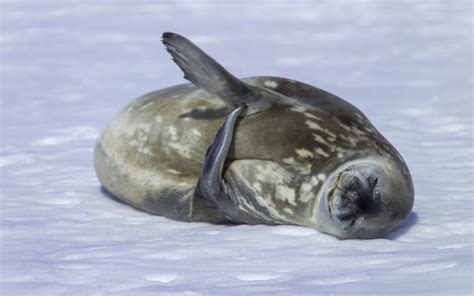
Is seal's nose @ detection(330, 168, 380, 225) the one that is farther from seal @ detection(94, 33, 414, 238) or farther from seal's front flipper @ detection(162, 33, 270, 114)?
seal's front flipper @ detection(162, 33, 270, 114)

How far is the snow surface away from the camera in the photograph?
3271mm

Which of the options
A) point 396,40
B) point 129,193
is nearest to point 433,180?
point 129,193

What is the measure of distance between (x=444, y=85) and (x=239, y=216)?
371 cm

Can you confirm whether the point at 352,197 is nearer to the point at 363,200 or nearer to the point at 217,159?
the point at 363,200

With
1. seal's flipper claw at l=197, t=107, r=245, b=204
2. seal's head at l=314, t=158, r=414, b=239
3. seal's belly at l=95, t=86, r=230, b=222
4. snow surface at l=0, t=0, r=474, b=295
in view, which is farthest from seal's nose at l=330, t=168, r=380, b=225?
seal's belly at l=95, t=86, r=230, b=222

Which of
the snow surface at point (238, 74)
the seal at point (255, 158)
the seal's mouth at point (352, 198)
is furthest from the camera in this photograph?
the seal at point (255, 158)

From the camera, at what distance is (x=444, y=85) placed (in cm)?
748

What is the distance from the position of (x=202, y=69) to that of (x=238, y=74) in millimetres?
3762

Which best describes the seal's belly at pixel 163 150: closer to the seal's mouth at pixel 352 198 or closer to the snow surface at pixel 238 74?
the snow surface at pixel 238 74

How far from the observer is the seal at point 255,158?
12.6 feet

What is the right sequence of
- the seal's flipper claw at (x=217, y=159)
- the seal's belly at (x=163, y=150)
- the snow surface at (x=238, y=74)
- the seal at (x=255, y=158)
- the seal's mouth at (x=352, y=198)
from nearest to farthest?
the snow surface at (x=238, y=74) → the seal's mouth at (x=352, y=198) → the seal at (x=255, y=158) → the seal's flipper claw at (x=217, y=159) → the seal's belly at (x=163, y=150)

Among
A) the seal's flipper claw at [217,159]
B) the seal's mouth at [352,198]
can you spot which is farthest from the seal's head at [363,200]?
the seal's flipper claw at [217,159]

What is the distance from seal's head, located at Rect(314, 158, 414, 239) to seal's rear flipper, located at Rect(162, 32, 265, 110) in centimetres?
58

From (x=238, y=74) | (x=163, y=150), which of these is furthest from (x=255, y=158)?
(x=238, y=74)
